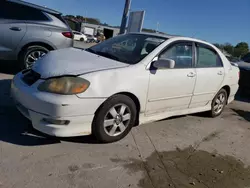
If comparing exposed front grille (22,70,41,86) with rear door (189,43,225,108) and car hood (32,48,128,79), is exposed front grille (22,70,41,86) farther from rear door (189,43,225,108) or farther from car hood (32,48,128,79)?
rear door (189,43,225,108)

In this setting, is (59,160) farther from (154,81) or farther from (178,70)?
(178,70)

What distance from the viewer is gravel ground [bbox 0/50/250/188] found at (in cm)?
267

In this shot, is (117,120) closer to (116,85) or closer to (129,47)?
(116,85)

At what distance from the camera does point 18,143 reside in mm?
3137

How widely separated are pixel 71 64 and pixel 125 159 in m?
1.35

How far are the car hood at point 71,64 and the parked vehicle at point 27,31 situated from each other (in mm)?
2197

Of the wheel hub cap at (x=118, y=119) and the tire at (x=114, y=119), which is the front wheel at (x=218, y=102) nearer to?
the tire at (x=114, y=119)

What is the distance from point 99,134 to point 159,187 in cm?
99

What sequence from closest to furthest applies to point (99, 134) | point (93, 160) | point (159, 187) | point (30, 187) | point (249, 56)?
point (30, 187) → point (159, 187) → point (93, 160) → point (99, 134) → point (249, 56)

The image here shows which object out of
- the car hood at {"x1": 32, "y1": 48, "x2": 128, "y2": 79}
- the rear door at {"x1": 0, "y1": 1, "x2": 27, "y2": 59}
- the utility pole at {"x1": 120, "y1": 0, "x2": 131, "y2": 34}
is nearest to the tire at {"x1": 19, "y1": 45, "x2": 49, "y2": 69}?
the rear door at {"x1": 0, "y1": 1, "x2": 27, "y2": 59}

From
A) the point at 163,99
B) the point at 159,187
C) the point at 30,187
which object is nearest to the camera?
the point at 30,187

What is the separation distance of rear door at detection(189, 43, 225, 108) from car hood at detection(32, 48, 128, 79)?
160cm

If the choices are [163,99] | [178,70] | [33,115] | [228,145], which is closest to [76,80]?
[33,115]

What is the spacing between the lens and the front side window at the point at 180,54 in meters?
4.06
